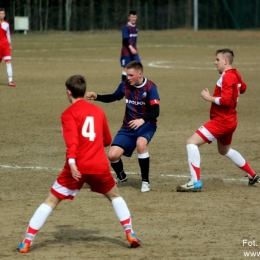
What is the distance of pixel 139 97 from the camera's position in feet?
32.9

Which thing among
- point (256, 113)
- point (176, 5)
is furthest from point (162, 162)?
point (176, 5)

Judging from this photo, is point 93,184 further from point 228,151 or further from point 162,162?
point 162,162

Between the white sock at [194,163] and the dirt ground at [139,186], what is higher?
the white sock at [194,163]

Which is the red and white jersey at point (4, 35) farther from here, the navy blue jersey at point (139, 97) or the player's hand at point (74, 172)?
the player's hand at point (74, 172)

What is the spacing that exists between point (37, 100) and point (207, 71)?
856 cm

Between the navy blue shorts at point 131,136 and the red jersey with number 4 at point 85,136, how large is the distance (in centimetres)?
267

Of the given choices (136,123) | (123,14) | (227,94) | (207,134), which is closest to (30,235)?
(136,123)

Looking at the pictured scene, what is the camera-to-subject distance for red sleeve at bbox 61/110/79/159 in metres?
7.14

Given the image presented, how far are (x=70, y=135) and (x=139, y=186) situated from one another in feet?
10.9

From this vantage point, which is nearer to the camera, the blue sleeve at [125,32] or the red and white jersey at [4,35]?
the red and white jersey at [4,35]

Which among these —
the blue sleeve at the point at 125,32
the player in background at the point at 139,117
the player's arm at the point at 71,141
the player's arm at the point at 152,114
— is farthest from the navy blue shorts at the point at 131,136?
the blue sleeve at the point at 125,32

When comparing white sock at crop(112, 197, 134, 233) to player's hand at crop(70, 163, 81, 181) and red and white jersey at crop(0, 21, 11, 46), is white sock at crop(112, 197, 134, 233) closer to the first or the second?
player's hand at crop(70, 163, 81, 181)

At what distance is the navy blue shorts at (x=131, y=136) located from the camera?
33.0ft

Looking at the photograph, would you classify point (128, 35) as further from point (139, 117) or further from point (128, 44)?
point (139, 117)
